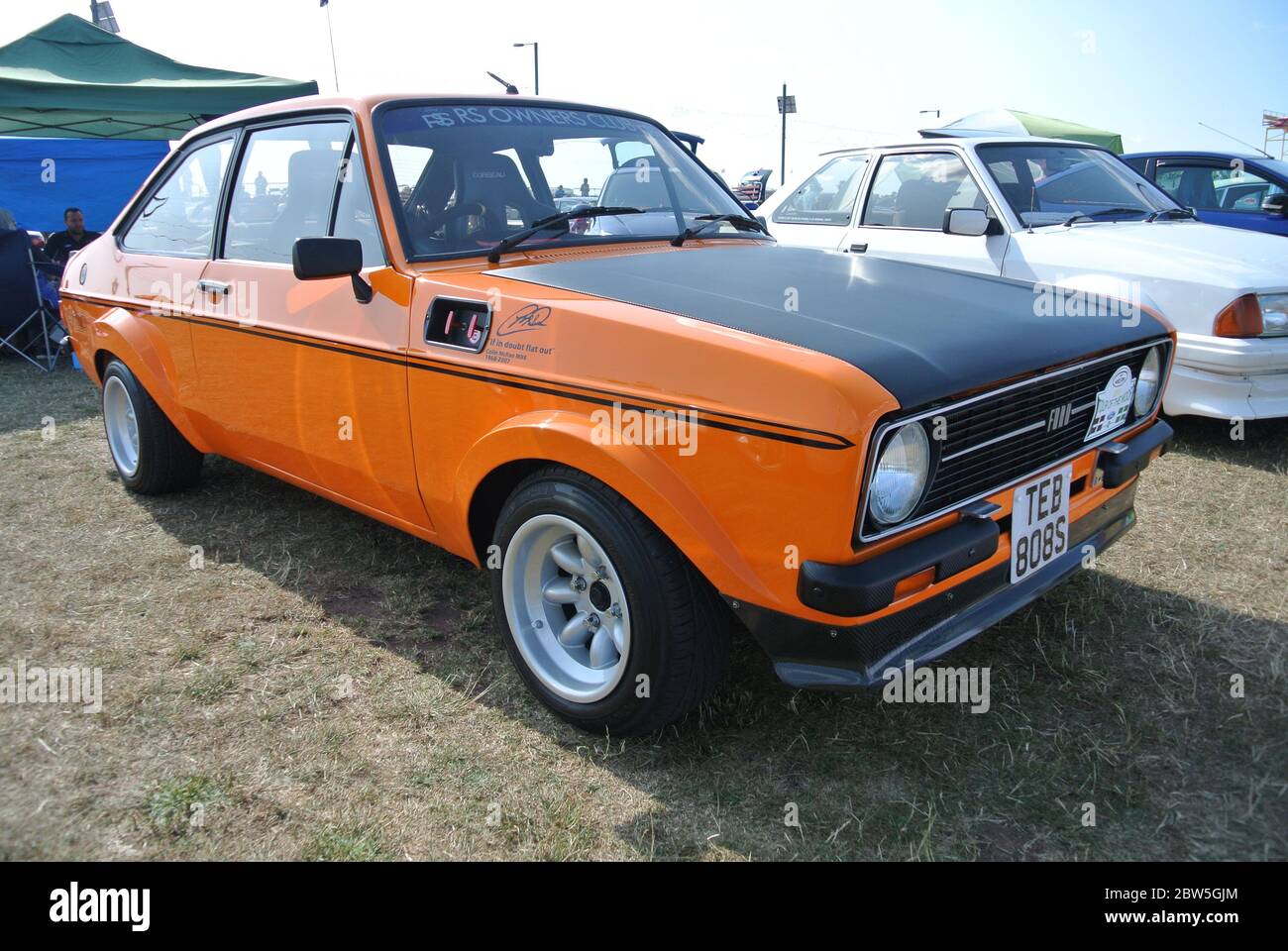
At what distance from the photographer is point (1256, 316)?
181 inches

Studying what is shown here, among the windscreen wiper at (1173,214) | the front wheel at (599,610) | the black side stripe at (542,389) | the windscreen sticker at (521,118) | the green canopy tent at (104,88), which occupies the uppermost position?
the green canopy tent at (104,88)

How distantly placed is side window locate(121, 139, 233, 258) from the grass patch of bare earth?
1.36 metres

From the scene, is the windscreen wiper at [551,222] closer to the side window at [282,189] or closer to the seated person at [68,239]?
the side window at [282,189]

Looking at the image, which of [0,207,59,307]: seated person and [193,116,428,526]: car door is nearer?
[193,116,428,526]: car door

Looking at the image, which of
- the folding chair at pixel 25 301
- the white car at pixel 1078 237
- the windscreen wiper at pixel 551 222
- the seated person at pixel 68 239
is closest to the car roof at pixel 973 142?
the white car at pixel 1078 237

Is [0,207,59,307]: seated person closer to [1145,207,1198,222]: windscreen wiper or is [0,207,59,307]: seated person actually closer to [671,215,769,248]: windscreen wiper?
[671,215,769,248]: windscreen wiper

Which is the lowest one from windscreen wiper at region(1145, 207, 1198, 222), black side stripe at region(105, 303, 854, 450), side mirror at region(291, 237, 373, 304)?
black side stripe at region(105, 303, 854, 450)

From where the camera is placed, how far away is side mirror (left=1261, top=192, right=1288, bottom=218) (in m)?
7.38

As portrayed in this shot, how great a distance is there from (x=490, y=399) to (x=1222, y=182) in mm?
8349

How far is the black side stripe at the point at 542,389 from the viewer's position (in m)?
1.86

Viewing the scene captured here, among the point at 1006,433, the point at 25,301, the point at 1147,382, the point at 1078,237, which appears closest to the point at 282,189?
the point at 1006,433

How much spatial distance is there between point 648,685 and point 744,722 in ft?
1.46

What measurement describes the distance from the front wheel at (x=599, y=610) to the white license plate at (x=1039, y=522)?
796 millimetres
